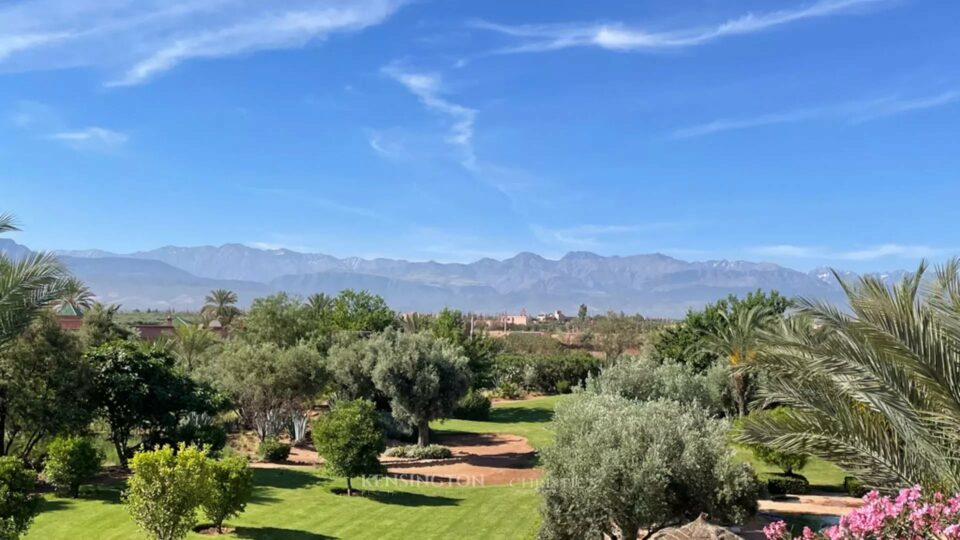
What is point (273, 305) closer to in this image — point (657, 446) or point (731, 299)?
point (731, 299)

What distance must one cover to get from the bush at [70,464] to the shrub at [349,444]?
6734 mm

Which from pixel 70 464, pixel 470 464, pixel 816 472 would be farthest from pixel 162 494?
pixel 816 472

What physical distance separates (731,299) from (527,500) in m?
27.0

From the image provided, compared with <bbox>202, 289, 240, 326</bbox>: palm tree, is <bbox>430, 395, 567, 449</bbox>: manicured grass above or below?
below

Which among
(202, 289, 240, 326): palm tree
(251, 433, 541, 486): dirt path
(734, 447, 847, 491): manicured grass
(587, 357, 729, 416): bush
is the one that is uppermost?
(202, 289, 240, 326): palm tree

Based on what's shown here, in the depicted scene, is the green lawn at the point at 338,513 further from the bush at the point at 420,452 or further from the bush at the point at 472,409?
the bush at the point at 472,409

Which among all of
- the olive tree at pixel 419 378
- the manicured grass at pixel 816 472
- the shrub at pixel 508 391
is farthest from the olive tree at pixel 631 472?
the shrub at pixel 508 391

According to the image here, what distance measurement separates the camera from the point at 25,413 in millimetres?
21297

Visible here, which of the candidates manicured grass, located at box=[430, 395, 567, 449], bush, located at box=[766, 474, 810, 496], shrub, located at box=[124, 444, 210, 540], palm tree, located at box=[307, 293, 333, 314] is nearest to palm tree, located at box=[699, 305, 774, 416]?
bush, located at box=[766, 474, 810, 496]

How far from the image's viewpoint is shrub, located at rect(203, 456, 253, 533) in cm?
1638

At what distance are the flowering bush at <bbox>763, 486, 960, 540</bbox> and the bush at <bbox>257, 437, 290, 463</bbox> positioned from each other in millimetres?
25988

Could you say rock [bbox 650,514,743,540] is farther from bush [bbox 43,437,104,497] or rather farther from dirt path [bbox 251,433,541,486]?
bush [bbox 43,437,104,497]

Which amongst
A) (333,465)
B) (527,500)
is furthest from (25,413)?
(527,500)

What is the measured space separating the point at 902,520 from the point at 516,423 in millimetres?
39746
